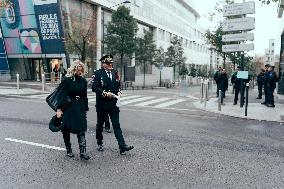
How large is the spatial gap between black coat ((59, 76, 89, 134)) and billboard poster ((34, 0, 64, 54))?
2936cm

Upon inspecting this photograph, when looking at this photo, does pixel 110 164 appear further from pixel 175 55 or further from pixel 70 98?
pixel 175 55

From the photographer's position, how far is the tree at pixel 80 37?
32.4 metres

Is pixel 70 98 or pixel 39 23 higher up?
pixel 39 23

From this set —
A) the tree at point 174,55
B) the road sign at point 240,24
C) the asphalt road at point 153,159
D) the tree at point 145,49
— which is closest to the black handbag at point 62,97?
the asphalt road at point 153,159

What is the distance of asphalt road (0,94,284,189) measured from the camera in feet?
16.5

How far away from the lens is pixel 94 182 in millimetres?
4945

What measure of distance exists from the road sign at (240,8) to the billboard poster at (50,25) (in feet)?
Answer: 73.1

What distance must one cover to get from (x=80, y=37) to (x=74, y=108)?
28879 millimetres

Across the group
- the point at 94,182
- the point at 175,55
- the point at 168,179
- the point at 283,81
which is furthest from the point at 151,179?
the point at 175,55

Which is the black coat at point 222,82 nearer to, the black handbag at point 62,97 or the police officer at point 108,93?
the police officer at point 108,93

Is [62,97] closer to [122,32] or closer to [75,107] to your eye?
[75,107]

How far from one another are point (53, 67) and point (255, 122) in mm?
28404

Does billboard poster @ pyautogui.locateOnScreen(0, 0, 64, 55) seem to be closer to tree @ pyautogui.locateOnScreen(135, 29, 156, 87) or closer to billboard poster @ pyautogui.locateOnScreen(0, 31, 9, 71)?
billboard poster @ pyautogui.locateOnScreen(0, 31, 9, 71)

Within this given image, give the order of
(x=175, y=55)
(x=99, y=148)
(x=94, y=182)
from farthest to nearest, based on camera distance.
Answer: (x=175, y=55)
(x=99, y=148)
(x=94, y=182)
